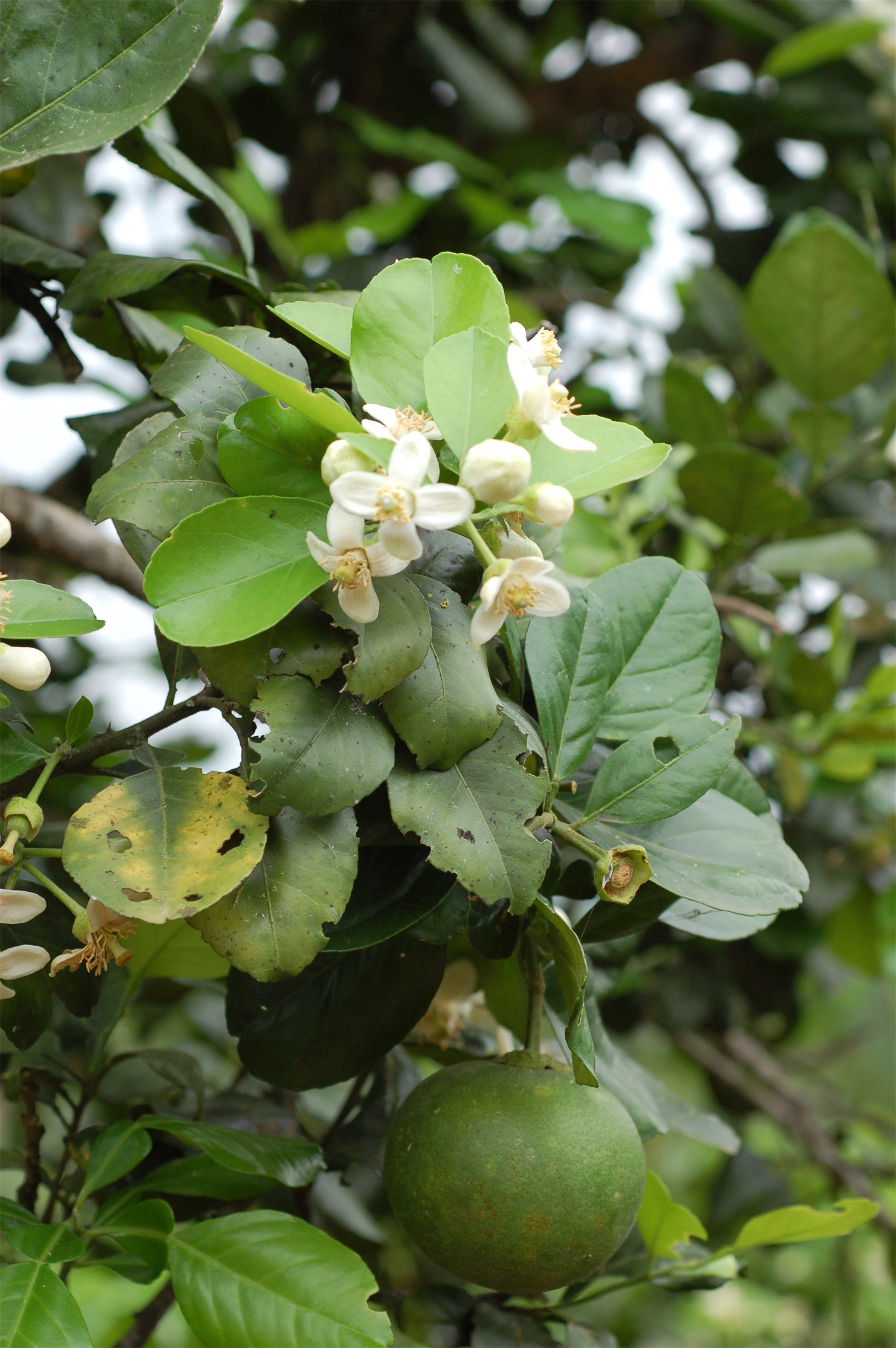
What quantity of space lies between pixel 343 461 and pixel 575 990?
0.24 m

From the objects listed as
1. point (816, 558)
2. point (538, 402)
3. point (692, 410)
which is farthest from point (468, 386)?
point (816, 558)

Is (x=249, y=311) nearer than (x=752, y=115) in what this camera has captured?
Yes

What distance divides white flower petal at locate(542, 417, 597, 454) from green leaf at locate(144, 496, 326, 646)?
4.0 inches

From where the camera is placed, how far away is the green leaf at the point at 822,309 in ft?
3.22

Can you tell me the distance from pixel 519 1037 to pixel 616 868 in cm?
24

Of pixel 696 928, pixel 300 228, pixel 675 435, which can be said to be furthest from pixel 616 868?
pixel 300 228

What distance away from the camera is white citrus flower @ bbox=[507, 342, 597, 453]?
0.42m

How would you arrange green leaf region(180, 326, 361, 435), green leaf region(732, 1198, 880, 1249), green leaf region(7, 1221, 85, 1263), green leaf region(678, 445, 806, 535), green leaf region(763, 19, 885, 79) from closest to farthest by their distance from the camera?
1. green leaf region(180, 326, 361, 435)
2. green leaf region(7, 1221, 85, 1263)
3. green leaf region(732, 1198, 880, 1249)
4. green leaf region(678, 445, 806, 535)
5. green leaf region(763, 19, 885, 79)

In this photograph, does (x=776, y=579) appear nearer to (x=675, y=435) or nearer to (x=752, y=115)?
(x=675, y=435)

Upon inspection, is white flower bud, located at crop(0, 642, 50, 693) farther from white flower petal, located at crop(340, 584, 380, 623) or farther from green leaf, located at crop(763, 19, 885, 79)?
green leaf, located at crop(763, 19, 885, 79)

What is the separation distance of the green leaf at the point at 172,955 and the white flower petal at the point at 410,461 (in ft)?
1.17

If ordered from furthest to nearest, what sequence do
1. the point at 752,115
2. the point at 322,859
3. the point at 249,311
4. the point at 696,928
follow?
the point at 752,115 < the point at 249,311 < the point at 696,928 < the point at 322,859

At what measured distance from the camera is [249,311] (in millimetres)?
692

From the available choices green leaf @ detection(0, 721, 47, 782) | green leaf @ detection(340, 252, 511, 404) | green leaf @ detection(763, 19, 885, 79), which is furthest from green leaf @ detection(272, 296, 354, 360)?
green leaf @ detection(763, 19, 885, 79)
